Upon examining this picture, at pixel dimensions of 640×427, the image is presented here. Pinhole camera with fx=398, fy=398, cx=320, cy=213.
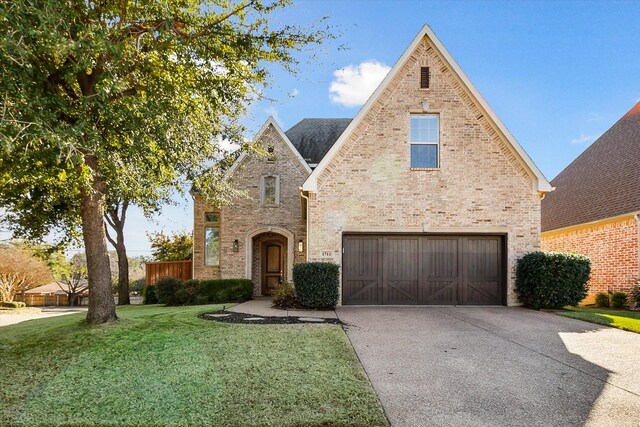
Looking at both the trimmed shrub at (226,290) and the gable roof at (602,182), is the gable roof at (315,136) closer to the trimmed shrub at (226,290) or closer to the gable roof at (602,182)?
the trimmed shrub at (226,290)

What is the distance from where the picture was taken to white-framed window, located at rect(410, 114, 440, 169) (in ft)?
39.6

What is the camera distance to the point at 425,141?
39.7 ft

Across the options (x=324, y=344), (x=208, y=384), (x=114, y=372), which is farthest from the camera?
(x=324, y=344)

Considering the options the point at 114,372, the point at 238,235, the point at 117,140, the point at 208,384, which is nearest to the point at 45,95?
the point at 117,140

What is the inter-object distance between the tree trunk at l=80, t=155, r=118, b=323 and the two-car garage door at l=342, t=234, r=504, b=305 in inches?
247

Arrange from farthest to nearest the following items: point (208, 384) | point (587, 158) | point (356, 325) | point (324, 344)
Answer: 1. point (587, 158)
2. point (356, 325)
3. point (324, 344)
4. point (208, 384)

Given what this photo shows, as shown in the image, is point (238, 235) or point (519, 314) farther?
point (238, 235)

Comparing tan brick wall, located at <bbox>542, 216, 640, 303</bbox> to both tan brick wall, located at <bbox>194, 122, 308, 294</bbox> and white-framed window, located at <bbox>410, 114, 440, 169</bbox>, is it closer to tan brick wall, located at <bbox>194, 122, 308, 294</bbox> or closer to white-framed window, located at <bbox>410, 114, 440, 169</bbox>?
white-framed window, located at <bbox>410, 114, 440, 169</bbox>

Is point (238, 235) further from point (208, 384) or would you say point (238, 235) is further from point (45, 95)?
point (208, 384)

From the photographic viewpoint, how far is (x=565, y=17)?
11.3 meters

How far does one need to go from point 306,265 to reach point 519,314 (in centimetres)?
569

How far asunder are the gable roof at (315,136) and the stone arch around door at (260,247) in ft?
12.3

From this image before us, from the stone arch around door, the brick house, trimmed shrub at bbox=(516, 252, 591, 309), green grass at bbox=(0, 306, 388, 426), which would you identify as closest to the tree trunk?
green grass at bbox=(0, 306, 388, 426)

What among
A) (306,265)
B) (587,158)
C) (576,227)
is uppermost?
(587,158)
